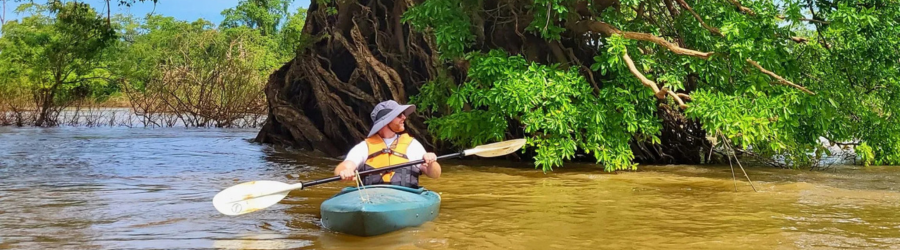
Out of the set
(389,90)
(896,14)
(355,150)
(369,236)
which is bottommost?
(369,236)

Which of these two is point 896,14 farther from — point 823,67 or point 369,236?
point 369,236

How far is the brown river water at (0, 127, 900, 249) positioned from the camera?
5008mm

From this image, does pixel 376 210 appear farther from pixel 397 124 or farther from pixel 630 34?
pixel 630 34

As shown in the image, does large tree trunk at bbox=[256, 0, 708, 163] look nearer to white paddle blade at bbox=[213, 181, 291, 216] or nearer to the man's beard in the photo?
the man's beard

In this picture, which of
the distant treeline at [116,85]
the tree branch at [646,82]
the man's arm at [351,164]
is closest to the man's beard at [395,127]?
the man's arm at [351,164]

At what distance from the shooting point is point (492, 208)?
254 inches

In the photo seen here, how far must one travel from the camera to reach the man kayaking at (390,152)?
5.54 meters

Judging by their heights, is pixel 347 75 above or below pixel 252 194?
above

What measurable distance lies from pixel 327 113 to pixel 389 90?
5.11ft

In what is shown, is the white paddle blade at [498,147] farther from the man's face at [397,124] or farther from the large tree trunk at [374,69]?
the large tree trunk at [374,69]

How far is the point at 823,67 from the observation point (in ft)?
31.6

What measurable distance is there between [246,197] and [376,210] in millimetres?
1050

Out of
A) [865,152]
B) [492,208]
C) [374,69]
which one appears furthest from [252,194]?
[865,152]

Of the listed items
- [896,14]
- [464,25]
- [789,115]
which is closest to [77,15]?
[464,25]
